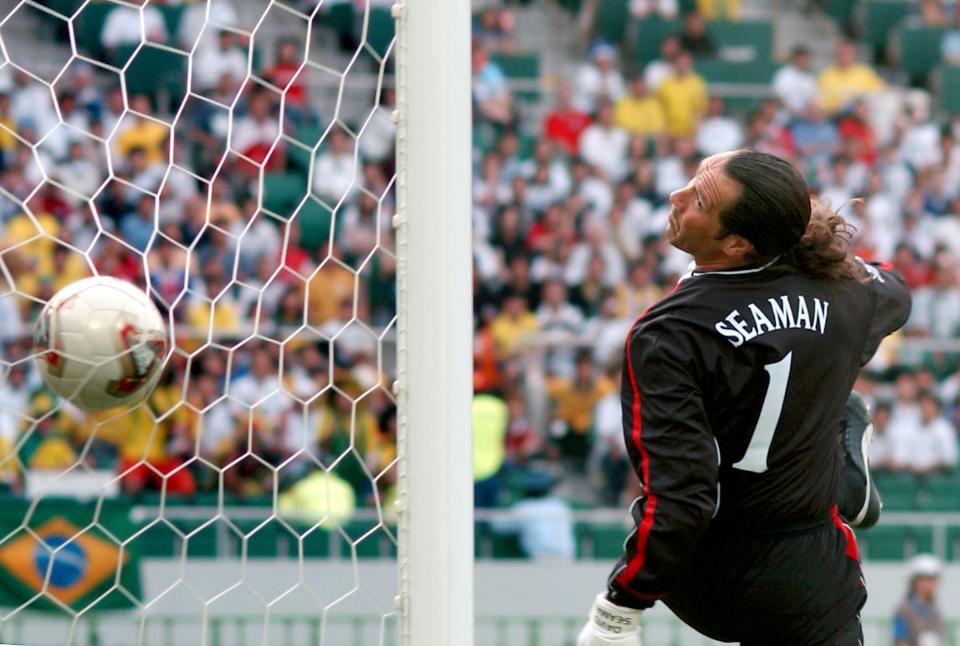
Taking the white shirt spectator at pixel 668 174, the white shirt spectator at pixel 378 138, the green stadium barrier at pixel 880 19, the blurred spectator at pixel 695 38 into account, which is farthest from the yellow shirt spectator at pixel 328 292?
the green stadium barrier at pixel 880 19

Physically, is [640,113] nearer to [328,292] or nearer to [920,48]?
[920,48]

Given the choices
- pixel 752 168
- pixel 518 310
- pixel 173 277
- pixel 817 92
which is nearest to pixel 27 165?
pixel 173 277

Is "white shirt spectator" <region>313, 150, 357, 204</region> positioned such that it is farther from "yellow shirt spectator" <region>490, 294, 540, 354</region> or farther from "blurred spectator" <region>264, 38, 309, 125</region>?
"yellow shirt spectator" <region>490, 294, 540, 354</region>

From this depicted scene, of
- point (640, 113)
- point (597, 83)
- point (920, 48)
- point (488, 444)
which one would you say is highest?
point (920, 48)

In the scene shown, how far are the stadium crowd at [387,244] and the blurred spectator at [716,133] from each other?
3 cm

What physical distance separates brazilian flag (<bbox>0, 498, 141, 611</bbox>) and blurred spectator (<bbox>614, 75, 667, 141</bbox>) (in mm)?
5196

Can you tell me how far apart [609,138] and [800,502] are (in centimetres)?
820

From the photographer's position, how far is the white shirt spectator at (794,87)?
11203mm

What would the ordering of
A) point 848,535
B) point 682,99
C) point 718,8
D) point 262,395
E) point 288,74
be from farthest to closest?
1. point 718,8
2. point 682,99
3. point 288,74
4. point 262,395
5. point 848,535

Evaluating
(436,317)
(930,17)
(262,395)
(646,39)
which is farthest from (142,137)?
(436,317)

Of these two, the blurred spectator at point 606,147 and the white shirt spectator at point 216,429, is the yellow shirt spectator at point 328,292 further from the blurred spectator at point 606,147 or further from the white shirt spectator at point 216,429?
the blurred spectator at point 606,147

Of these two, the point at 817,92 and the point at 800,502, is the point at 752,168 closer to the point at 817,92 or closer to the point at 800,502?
the point at 800,502

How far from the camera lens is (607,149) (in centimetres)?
1059

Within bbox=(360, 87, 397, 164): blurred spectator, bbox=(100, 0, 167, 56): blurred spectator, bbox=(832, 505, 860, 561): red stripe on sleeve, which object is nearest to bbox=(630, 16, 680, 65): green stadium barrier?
bbox=(360, 87, 397, 164): blurred spectator
